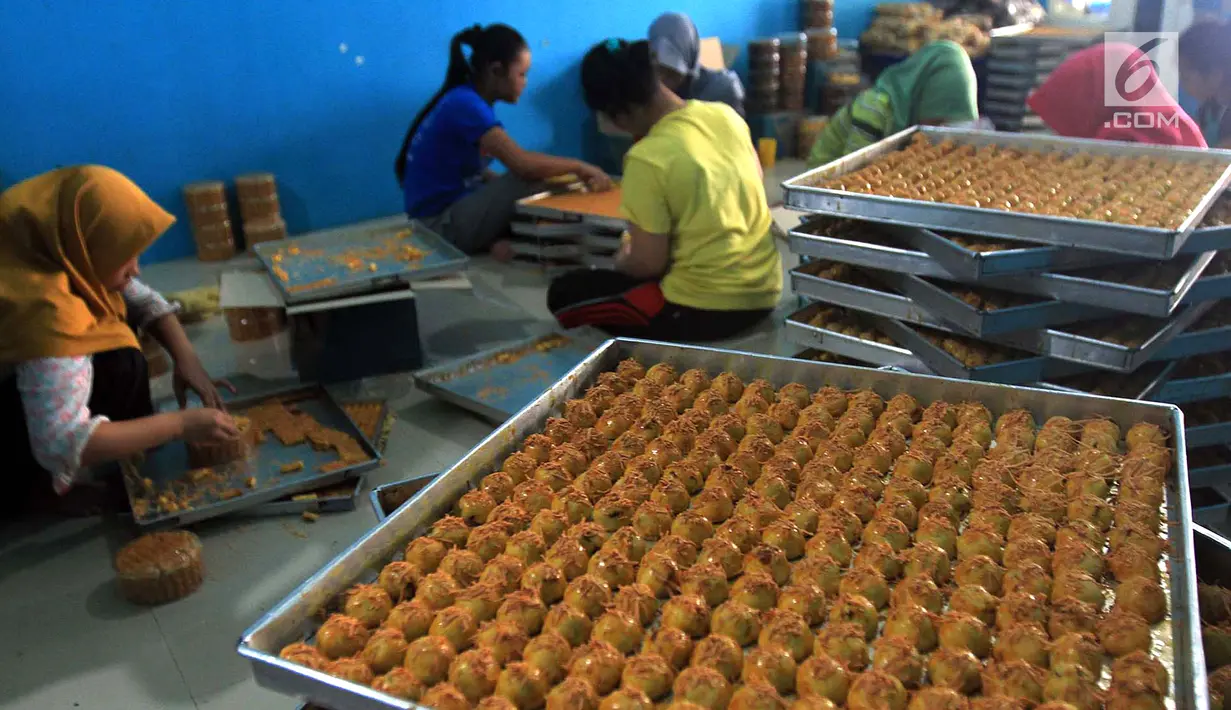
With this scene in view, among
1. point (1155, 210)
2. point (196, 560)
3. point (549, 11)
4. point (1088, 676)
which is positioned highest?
point (549, 11)

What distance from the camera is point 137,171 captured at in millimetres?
4855

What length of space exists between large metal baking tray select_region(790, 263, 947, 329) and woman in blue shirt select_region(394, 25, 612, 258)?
2083 millimetres

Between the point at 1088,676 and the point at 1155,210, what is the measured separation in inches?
64.8

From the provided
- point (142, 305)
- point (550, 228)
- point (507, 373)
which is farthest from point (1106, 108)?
point (142, 305)

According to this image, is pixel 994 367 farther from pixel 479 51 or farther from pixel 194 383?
pixel 479 51

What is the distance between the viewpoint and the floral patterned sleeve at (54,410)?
2.20m

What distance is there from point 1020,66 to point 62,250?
24.3 feet

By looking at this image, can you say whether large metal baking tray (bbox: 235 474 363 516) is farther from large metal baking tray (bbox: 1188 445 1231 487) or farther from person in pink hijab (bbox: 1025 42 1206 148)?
person in pink hijab (bbox: 1025 42 1206 148)

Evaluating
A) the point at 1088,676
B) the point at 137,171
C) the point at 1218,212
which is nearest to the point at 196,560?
the point at 1088,676

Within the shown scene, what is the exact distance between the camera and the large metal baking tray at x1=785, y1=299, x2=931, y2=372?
2.62 metres

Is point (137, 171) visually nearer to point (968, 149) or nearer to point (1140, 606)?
point (968, 149)

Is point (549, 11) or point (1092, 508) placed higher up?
point (549, 11)

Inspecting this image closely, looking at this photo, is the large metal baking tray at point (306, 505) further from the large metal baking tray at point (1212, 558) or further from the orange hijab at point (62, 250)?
the large metal baking tray at point (1212, 558)

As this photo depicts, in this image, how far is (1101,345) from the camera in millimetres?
2248
